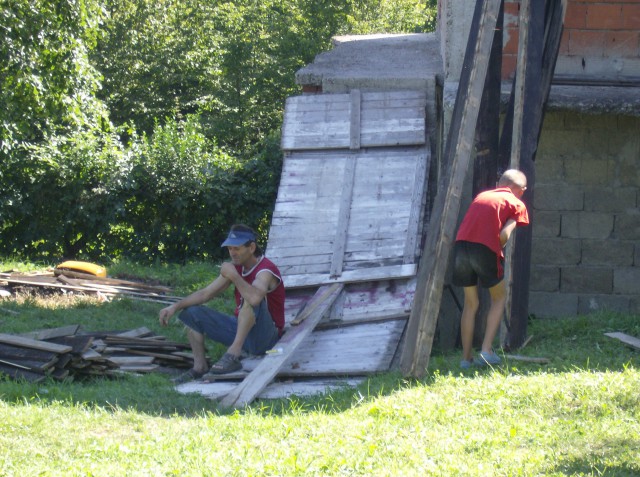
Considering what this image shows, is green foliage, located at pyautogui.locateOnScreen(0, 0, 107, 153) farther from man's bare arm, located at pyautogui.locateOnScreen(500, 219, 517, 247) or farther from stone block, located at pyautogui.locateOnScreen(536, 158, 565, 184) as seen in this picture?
man's bare arm, located at pyautogui.locateOnScreen(500, 219, 517, 247)

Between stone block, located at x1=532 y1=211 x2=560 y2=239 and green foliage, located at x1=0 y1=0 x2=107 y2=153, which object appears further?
green foliage, located at x1=0 y1=0 x2=107 y2=153

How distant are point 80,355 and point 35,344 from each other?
0.38 metres

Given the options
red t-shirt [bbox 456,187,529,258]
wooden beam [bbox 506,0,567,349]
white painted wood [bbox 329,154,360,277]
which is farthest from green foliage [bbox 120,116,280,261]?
red t-shirt [bbox 456,187,529,258]

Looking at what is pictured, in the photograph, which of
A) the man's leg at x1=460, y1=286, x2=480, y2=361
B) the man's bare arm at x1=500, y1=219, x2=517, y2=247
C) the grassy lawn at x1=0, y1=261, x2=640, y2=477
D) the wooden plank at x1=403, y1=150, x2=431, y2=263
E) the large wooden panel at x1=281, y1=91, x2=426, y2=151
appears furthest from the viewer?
the large wooden panel at x1=281, y1=91, x2=426, y2=151

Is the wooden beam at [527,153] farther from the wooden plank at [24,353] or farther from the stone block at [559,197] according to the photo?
the wooden plank at [24,353]

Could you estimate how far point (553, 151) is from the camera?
9.41 meters

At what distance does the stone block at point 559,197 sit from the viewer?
9398 millimetres

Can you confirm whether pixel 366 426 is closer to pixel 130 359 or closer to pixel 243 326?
pixel 243 326

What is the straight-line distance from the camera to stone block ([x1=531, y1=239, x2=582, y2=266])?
942 centimetres

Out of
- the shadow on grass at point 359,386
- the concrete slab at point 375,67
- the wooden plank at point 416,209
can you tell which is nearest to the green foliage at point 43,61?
the concrete slab at point 375,67

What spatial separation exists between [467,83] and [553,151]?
2.00m

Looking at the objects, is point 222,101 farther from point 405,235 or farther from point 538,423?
point 538,423

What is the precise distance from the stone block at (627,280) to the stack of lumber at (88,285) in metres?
5.35

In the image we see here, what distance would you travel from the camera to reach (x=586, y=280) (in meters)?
9.45
